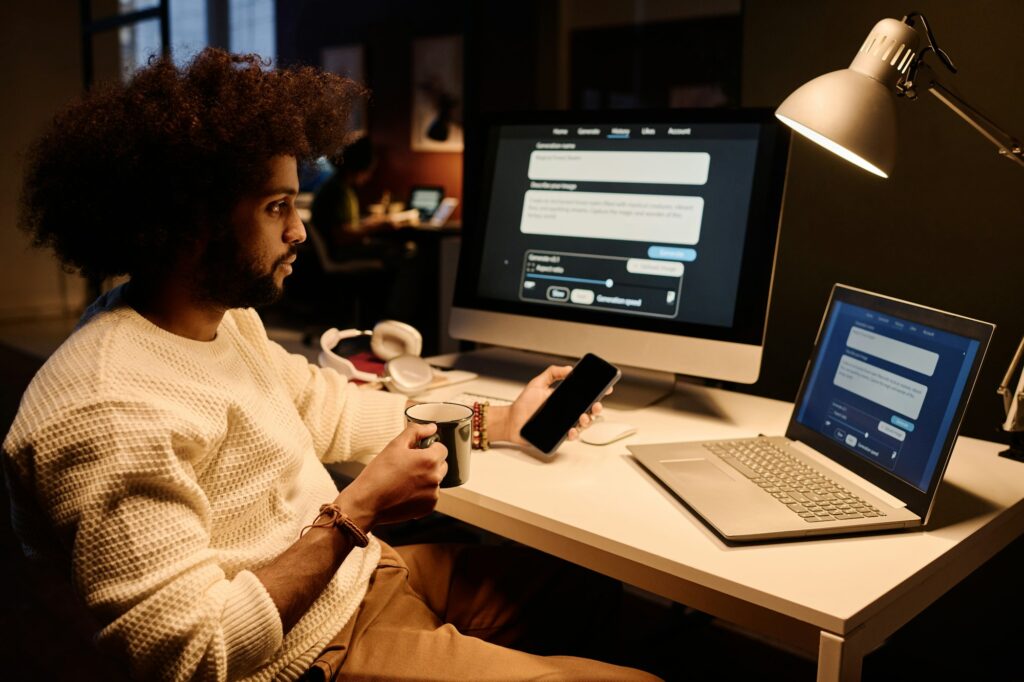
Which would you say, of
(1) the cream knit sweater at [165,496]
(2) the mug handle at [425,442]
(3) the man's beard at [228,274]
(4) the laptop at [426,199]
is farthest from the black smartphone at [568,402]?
(4) the laptop at [426,199]

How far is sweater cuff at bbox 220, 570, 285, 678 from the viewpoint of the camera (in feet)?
2.77

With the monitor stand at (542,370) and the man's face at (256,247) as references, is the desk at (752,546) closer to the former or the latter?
the monitor stand at (542,370)

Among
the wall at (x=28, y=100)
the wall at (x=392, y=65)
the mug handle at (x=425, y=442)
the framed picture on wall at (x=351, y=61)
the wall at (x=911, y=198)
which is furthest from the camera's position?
the framed picture on wall at (x=351, y=61)

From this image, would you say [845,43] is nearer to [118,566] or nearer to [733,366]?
[733,366]

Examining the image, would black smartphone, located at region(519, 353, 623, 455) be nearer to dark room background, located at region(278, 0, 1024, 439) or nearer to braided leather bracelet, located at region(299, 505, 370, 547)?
braided leather bracelet, located at region(299, 505, 370, 547)

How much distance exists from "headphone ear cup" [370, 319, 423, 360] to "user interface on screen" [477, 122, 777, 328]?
177 millimetres

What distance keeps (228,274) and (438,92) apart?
6.73 meters

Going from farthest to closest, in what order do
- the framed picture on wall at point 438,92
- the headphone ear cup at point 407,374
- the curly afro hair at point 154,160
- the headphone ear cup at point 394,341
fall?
the framed picture on wall at point 438,92, the headphone ear cup at point 394,341, the headphone ear cup at point 407,374, the curly afro hair at point 154,160

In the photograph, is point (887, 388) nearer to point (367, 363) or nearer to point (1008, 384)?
point (1008, 384)

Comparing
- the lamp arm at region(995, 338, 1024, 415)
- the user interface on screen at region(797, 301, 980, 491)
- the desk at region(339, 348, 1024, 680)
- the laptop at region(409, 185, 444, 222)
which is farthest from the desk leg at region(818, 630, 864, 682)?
the laptop at region(409, 185, 444, 222)

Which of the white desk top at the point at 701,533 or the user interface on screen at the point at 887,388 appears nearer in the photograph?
the white desk top at the point at 701,533

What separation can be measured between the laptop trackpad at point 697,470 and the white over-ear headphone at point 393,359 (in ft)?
1.83

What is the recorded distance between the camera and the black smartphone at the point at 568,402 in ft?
4.28

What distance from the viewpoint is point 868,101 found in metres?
1.14
